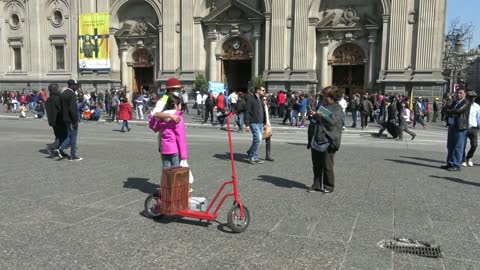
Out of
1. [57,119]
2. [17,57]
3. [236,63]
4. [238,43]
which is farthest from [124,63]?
[57,119]

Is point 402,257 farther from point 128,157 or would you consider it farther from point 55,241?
point 128,157

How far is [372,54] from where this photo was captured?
27922mm

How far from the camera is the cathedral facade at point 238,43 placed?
86.5 ft

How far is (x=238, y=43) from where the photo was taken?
31375 millimetres

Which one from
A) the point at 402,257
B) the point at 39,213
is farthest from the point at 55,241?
the point at 402,257

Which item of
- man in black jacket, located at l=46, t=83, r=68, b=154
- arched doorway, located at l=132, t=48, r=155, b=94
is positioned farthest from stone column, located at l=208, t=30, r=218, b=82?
man in black jacket, located at l=46, t=83, r=68, b=154

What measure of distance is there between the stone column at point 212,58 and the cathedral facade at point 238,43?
0.07 metres

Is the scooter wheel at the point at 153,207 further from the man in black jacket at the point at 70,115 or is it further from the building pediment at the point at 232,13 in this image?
the building pediment at the point at 232,13

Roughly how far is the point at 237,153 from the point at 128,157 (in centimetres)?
287

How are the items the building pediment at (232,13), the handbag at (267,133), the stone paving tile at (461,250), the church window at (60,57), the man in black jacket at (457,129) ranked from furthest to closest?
the church window at (60,57)
the building pediment at (232,13)
the handbag at (267,133)
the man in black jacket at (457,129)
the stone paving tile at (461,250)

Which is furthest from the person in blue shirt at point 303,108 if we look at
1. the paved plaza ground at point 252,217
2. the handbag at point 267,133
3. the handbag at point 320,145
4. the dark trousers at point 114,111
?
the handbag at point 320,145

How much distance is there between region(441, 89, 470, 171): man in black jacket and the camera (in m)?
9.33

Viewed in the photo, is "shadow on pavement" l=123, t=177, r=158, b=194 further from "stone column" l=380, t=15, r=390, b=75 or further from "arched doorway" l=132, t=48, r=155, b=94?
"arched doorway" l=132, t=48, r=155, b=94

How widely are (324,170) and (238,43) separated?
25511 millimetres
